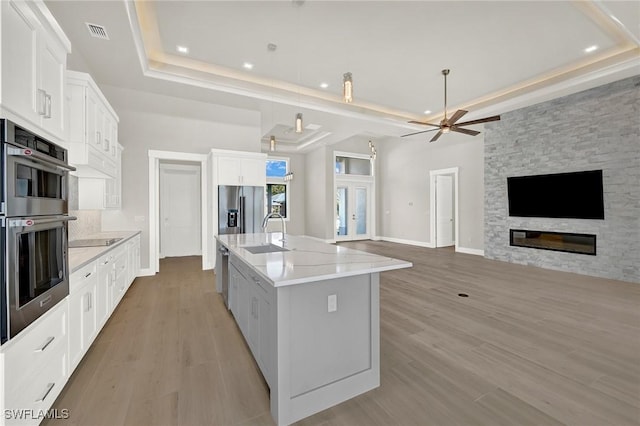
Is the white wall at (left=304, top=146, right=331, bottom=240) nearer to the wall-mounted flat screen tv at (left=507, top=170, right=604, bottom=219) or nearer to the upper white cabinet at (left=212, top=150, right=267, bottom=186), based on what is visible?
the upper white cabinet at (left=212, top=150, right=267, bottom=186)

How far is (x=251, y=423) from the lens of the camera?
163cm

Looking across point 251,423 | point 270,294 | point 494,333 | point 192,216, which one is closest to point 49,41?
point 270,294

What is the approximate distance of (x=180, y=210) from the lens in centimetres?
725

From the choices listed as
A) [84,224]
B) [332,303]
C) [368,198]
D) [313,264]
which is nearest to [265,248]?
[313,264]

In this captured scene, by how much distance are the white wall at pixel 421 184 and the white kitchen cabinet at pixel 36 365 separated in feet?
26.2

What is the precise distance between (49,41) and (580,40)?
19.4ft

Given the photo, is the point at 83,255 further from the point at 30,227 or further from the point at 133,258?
the point at 133,258

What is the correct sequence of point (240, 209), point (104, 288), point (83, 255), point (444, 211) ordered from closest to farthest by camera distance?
1. point (83, 255)
2. point (104, 288)
3. point (240, 209)
4. point (444, 211)

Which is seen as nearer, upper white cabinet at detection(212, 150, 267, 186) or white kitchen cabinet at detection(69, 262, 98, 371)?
white kitchen cabinet at detection(69, 262, 98, 371)

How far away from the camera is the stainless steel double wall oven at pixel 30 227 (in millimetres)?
1253

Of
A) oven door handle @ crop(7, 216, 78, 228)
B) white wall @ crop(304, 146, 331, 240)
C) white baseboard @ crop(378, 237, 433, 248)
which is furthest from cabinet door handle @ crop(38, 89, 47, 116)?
white baseboard @ crop(378, 237, 433, 248)

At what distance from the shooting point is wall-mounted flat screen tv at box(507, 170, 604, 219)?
4.88m

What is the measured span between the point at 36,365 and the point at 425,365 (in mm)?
2490

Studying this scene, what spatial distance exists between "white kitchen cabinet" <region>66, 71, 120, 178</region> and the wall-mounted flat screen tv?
730cm
